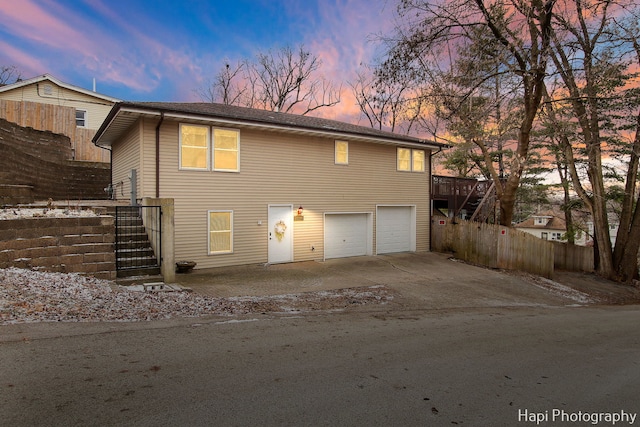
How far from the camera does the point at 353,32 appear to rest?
13000 mm

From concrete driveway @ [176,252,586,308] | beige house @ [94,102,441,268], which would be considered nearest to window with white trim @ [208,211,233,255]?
beige house @ [94,102,441,268]

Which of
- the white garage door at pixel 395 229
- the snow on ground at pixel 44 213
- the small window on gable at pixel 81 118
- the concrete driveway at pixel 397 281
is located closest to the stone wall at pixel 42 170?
the snow on ground at pixel 44 213

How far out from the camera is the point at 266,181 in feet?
44.9

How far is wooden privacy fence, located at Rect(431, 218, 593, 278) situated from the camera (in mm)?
14969

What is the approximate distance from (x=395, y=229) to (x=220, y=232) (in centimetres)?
836

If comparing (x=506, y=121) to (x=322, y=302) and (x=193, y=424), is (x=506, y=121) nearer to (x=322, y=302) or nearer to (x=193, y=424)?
(x=322, y=302)

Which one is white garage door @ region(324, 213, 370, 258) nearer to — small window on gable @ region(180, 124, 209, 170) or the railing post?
small window on gable @ region(180, 124, 209, 170)

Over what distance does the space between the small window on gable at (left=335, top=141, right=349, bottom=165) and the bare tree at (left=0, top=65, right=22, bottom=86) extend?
110 feet

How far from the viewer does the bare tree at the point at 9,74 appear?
107 feet

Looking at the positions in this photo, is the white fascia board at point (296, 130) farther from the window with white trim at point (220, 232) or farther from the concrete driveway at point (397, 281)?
the concrete driveway at point (397, 281)

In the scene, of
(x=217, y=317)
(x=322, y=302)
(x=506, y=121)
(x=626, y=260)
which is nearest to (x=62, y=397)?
(x=217, y=317)

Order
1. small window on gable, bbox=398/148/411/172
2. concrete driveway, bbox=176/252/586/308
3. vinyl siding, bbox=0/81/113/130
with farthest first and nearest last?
vinyl siding, bbox=0/81/113/130 → small window on gable, bbox=398/148/411/172 → concrete driveway, bbox=176/252/586/308

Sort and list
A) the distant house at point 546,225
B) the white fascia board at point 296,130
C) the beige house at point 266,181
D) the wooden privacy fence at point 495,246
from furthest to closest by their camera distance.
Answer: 1. the distant house at point 546,225
2. the wooden privacy fence at point 495,246
3. the beige house at point 266,181
4. the white fascia board at point 296,130

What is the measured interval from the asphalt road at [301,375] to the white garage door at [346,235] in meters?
9.09
